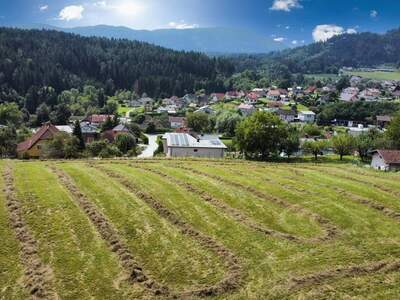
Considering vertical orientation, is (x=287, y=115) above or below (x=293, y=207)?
above

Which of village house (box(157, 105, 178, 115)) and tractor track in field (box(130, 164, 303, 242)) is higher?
village house (box(157, 105, 178, 115))

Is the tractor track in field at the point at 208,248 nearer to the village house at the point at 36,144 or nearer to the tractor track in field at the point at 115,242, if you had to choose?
the tractor track in field at the point at 115,242

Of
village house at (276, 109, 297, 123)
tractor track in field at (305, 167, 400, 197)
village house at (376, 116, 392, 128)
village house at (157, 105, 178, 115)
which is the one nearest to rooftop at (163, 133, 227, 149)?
tractor track in field at (305, 167, 400, 197)

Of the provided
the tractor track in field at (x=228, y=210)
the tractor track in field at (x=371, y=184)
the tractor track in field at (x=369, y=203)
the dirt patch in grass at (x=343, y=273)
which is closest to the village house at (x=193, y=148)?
the tractor track in field at (x=371, y=184)

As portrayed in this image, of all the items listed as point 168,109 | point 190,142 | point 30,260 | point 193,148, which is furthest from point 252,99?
point 30,260

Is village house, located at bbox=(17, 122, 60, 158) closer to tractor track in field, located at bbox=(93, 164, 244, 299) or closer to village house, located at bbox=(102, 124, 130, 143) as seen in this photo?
village house, located at bbox=(102, 124, 130, 143)

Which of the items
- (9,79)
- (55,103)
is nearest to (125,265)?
(55,103)

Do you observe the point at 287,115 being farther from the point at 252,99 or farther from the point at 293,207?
the point at 293,207

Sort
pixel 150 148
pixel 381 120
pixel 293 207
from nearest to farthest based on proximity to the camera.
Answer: pixel 293 207, pixel 150 148, pixel 381 120
